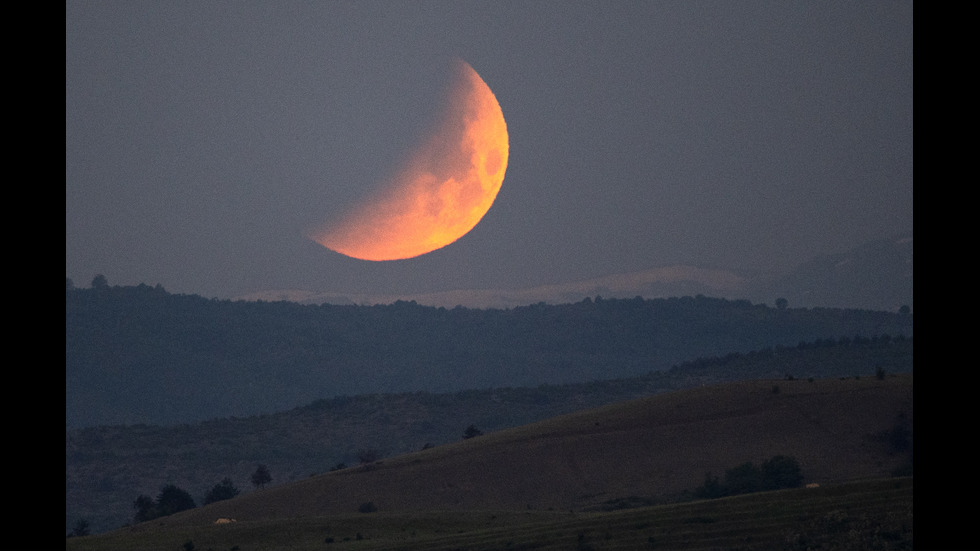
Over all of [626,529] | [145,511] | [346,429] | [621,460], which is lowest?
[346,429]

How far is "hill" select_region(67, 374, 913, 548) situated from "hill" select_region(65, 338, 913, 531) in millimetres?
62953

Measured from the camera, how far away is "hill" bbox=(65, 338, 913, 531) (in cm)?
12312

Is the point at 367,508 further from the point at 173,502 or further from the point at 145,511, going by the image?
the point at 145,511

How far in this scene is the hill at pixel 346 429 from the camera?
123125mm

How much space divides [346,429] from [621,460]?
87.2 m

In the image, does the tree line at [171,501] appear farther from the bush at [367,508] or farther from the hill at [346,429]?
the hill at [346,429]

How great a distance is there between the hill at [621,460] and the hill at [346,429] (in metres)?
63.0

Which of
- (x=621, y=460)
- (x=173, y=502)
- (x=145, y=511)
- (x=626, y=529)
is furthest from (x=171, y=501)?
(x=626, y=529)

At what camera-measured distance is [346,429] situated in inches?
5364

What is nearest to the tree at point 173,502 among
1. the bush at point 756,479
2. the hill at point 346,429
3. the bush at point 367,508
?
the bush at point 367,508

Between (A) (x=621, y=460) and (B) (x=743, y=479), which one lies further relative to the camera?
(A) (x=621, y=460)
